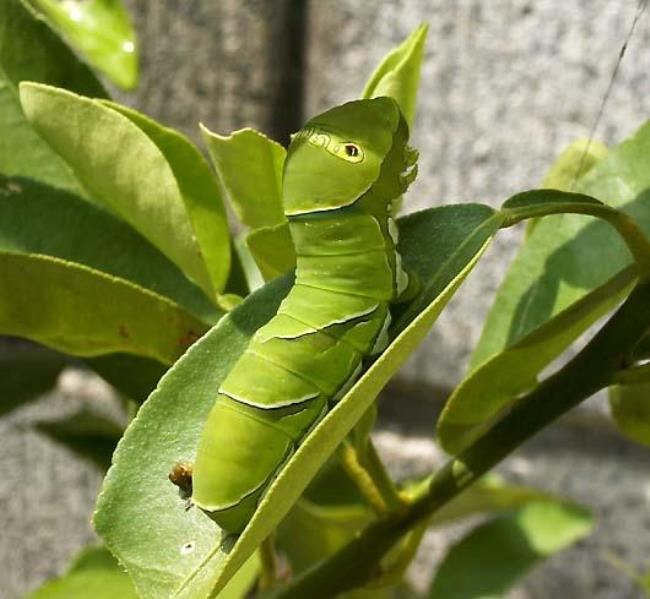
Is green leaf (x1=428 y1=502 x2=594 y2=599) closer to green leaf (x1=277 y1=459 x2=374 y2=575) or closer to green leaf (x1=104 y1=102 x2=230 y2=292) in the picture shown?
green leaf (x1=277 y1=459 x2=374 y2=575)

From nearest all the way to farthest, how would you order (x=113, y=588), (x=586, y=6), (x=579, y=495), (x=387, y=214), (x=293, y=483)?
(x=293, y=483) → (x=387, y=214) → (x=113, y=588) → (x=586, y=6) → (x=579, y=495)

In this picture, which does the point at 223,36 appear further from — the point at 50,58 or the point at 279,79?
the point at 50,58

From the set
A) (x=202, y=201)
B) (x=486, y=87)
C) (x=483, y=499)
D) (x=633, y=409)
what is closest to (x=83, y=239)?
(x=202, y=201)

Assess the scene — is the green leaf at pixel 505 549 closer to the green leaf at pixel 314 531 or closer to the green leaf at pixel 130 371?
the green leaf at pixel 314 531

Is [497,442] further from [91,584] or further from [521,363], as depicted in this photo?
[91,584]

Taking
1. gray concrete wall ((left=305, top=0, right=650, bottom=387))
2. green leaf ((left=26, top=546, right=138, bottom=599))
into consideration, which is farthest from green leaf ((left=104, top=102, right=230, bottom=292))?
gray concrete wall ((left=305, top=0, right=650, bottom=387))

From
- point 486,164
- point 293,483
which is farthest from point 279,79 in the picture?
point 293,483
